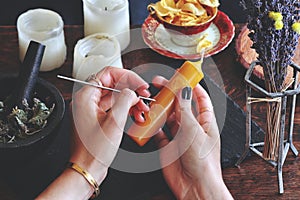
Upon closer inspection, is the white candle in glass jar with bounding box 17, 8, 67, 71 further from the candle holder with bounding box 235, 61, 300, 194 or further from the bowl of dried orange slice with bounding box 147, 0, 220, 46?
the candle holder with bounding box 235, 61, 300, 194

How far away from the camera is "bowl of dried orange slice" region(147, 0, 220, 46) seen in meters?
1.42

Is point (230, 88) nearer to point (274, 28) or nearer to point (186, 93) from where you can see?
point (186, 93)

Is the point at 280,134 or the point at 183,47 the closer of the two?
the point at 280,134

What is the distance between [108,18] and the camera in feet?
4.69

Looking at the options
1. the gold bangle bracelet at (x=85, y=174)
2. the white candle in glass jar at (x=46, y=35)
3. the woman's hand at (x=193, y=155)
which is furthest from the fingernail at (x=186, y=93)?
the white candle in glass jar at (x=46, y=35)

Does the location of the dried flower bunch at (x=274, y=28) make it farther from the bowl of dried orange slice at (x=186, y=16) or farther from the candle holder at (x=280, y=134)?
the bowl of dried orange slice at (x=186, y=16)

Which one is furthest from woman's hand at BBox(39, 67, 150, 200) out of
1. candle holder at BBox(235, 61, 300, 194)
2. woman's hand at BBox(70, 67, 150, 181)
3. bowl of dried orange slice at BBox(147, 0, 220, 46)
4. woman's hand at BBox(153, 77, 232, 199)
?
bowl of dried orange slice at BBox(147, 0, 220, 46)

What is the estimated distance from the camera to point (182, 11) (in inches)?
56.6

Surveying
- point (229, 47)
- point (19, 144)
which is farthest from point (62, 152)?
point (229, 47)

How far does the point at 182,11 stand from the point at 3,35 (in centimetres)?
44

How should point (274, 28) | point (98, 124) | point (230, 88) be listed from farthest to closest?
point (230, 88) < point (98, 124) < point (274, 28)

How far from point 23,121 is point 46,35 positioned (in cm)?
28

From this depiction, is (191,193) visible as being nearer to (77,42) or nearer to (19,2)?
(77,42)

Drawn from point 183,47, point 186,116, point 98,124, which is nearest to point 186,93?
point 186,116
